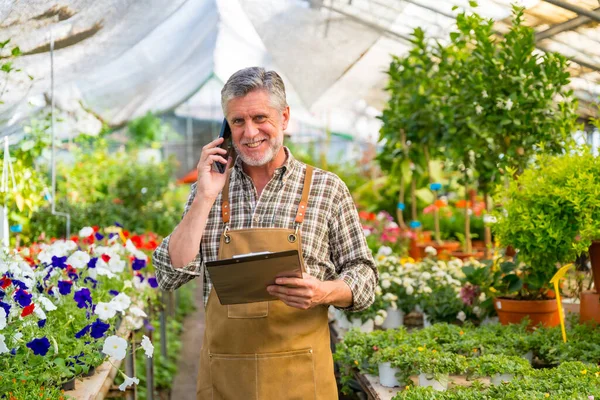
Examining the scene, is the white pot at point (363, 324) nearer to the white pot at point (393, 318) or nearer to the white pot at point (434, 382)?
the white pot at point (393, 318)

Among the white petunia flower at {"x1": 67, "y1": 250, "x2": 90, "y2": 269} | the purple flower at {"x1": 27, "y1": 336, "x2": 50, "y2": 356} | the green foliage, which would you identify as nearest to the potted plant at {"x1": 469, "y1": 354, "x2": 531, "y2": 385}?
the green foliage

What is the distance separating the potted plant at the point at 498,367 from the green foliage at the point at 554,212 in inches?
20.0

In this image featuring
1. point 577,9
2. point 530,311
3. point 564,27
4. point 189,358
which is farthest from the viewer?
point 189,358

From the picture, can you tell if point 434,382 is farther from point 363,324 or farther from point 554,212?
point 363,324

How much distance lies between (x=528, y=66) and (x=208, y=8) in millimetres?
2726

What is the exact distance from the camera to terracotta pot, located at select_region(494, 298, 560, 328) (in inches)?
133

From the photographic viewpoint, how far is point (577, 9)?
4793 millimetres

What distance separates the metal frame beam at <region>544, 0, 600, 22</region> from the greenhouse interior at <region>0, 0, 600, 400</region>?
2 cm

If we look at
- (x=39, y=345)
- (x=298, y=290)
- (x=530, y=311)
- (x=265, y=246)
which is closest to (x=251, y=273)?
(x=298, y=290)

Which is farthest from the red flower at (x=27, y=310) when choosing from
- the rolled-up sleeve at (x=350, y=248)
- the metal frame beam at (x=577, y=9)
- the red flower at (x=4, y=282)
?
the metal frame beam at (x=577, y=9)

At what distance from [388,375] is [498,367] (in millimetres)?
492

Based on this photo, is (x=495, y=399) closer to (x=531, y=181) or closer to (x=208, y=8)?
(x=531, y=181)

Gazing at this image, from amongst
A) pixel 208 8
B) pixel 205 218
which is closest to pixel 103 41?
pixel 208 8

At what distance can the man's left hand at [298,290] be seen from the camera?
1892 mm
